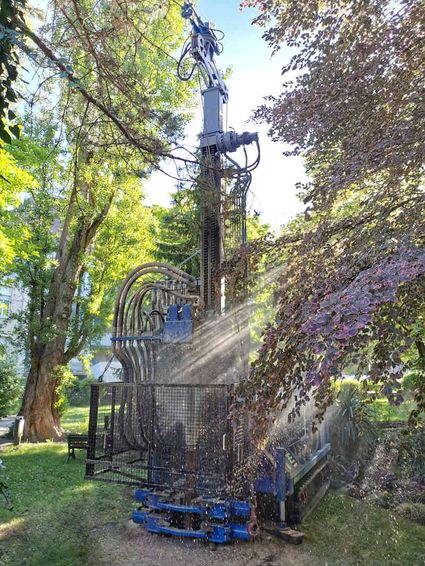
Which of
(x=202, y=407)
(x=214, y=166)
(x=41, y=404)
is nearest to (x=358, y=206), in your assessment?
(x=214, y=166)

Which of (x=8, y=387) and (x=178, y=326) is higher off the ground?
(x=178, y=326)

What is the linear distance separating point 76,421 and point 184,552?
13.0 meters

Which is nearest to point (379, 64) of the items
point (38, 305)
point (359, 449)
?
point (359, 449)

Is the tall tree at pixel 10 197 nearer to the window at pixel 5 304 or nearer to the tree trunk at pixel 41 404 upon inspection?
the window at pixel 5 304

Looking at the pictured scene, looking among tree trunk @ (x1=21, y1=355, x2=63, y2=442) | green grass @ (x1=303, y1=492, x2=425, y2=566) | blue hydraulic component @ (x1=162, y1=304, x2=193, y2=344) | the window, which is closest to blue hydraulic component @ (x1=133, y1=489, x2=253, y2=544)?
green grass @ (x1=303, y1=492, x2=425, y2=566)

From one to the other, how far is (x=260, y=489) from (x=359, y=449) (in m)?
3.43

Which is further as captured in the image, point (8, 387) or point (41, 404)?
point (8, 387)

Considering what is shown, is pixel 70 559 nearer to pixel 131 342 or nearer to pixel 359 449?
pixel 131 342

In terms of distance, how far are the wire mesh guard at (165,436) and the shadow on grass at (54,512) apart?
0.77 meters

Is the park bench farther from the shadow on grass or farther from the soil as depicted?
the soil

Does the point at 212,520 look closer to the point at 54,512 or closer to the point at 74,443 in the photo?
the point at 54,512

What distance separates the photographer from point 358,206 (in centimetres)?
344

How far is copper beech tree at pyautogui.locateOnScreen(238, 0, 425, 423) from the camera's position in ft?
6.48

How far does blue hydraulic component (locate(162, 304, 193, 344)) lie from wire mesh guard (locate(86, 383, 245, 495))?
2.50ft
